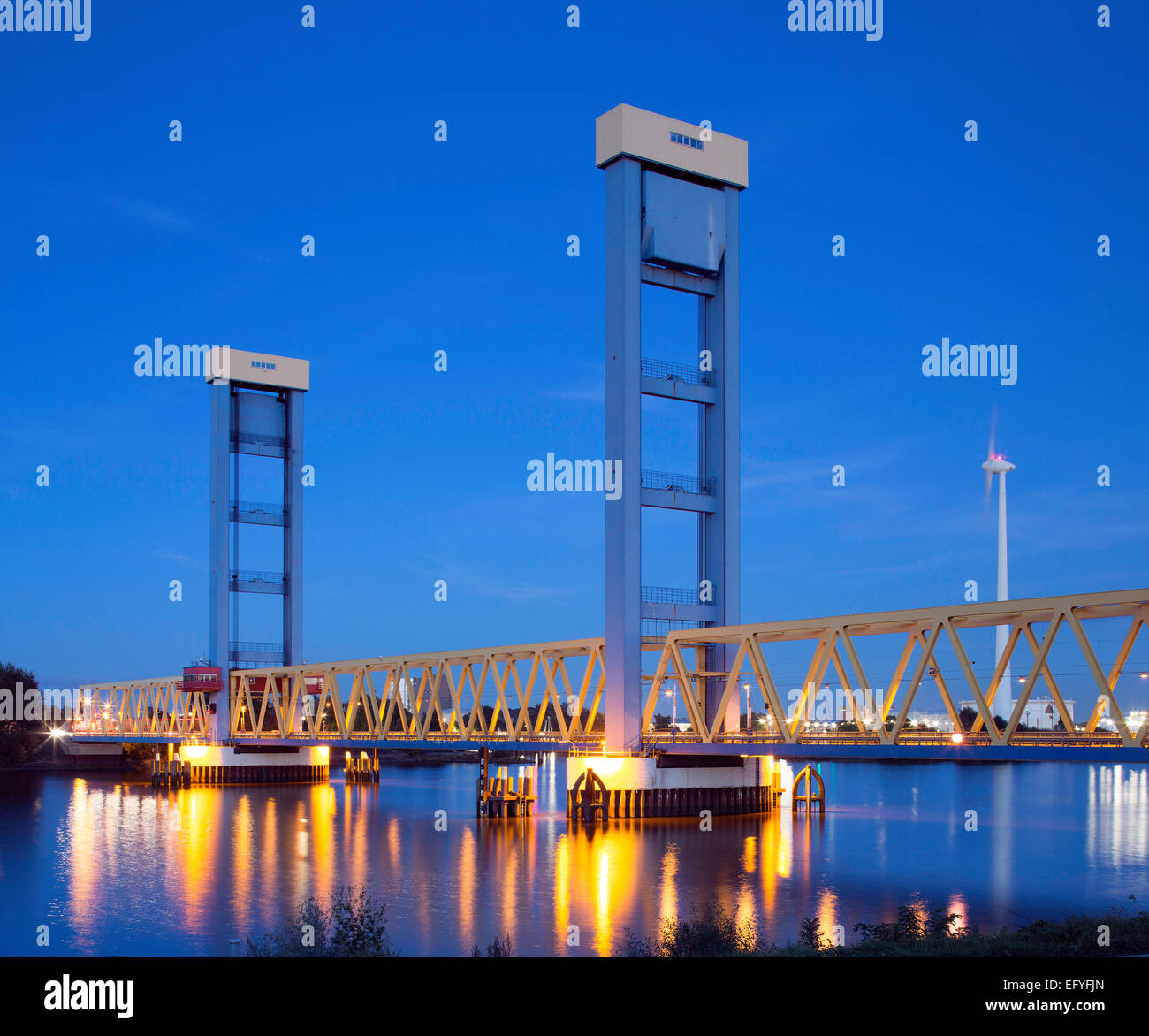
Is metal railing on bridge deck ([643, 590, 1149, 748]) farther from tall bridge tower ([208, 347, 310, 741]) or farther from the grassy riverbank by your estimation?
tall bridge tower ([208, 347, 310, 741])

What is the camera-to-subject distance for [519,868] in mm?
37938

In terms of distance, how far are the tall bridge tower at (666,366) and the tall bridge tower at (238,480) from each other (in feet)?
122

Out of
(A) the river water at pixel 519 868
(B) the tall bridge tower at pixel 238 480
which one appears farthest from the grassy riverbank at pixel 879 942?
(B) the tall bridge tower at pixel 238 480

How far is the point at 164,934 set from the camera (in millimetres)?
27844

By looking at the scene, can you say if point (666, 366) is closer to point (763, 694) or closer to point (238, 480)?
point (763, 694)

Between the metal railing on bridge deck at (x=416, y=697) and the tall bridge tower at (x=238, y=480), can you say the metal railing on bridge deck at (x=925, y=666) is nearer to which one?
the metal railing on bridge deck at (x=416, y=697)

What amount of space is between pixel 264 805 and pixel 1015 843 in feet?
125

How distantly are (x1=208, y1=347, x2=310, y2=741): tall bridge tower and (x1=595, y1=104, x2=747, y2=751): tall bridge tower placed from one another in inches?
1461

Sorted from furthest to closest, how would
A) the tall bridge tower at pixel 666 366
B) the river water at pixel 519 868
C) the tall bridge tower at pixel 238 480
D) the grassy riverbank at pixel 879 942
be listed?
the tall bridge tower at pixel 238 480 → the tall bridge tower at pixel 666 366 → the river water at pixel 519 868 → the grassy riverbank at pixel 879 942

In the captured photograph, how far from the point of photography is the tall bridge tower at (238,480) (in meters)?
79.4

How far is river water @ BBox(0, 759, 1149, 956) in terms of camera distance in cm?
2859

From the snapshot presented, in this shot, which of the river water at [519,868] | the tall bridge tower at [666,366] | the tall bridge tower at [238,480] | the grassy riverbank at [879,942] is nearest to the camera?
the grassy riverbank at [879,942]
